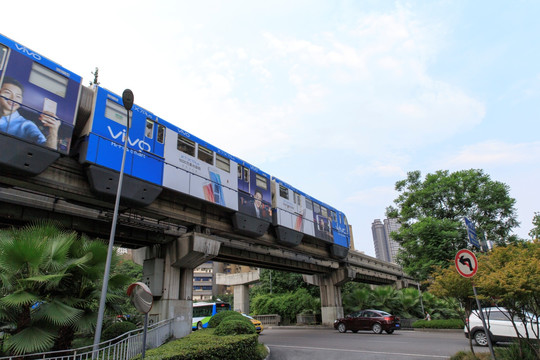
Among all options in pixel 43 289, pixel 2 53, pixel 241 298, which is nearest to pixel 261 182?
pixel 2 53

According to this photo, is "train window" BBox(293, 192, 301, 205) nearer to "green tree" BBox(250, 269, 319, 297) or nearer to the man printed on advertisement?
the man printed on advertisement

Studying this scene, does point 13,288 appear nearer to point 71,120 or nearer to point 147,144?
point 71,120

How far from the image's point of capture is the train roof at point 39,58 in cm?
1032

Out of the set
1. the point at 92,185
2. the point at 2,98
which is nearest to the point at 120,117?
the point at 92,185

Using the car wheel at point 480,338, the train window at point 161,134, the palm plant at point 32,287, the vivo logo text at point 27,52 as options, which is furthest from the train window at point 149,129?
the car wheel at point 480,338

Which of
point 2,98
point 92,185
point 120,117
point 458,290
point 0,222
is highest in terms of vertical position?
point 120,117

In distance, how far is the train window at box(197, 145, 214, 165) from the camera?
1661 cm

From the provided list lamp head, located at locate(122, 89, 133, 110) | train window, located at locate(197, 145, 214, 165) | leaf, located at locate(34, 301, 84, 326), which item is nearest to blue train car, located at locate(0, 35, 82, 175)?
lamp head, located at locate(122, 89, 133, 110)

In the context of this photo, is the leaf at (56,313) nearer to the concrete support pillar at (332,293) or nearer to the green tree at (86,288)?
the green tree at (86,288)

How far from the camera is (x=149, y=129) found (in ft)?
46.9

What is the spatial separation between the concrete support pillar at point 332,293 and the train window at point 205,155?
1946cm

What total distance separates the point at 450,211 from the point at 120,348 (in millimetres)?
30905

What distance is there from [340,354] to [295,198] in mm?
12807

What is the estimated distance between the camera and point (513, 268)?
25.6 feet
